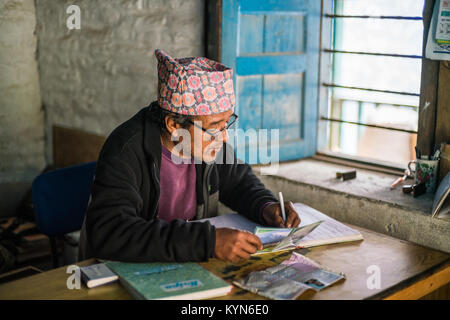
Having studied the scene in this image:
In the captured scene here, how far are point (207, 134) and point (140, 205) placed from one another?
39 cm

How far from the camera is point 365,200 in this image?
284 cm

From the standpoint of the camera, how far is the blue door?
10.8ft

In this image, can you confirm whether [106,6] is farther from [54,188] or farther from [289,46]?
[54,188]

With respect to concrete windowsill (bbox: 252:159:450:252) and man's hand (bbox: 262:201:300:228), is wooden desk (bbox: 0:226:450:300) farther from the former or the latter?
concrete windowsill (bbox: 252:159:450:252)

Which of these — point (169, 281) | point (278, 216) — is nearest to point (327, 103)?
point (278, 216)

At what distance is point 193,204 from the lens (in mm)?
2615

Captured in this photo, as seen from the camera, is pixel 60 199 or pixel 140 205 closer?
pixel 140 205

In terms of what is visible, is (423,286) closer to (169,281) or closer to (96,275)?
(169,281)

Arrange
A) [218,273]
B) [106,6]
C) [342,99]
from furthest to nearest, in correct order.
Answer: [342,99], [106,6], [218,273]

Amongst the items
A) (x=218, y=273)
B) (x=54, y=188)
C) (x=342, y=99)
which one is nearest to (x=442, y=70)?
(x=218, y=273)

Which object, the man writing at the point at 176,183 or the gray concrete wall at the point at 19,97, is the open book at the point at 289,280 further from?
the gray concrete wall at the point at 19,97

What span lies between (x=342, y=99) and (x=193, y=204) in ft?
11.7

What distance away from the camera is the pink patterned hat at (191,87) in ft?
7.37

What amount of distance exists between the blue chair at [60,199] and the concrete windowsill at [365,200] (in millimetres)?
1044
